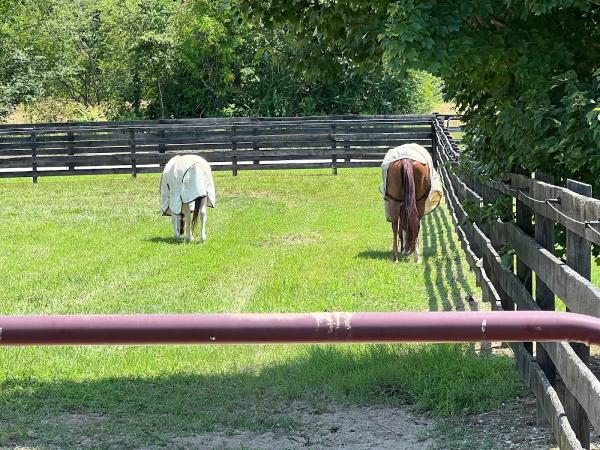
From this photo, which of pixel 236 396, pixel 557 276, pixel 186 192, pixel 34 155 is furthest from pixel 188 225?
pixel 34 155

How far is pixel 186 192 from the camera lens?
48.0 ft

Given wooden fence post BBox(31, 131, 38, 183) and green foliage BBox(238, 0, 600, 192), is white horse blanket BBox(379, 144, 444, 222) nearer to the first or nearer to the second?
green foliage BBox(238, 0, 600, 192)

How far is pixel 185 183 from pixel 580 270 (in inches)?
414

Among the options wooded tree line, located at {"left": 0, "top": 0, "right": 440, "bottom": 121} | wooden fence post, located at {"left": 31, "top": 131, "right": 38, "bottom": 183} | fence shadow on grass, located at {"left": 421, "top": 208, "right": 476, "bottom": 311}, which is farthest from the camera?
wooded tree line, located at {"left": 0, "top": 0, "right": 440, "bottom": 121}

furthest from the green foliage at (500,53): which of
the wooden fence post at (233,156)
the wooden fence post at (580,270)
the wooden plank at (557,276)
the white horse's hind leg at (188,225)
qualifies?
the wooden fence post at (233,156)

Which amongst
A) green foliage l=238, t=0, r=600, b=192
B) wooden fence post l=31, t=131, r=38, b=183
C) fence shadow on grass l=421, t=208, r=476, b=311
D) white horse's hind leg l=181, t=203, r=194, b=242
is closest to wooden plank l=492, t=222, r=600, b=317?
green foliage l=238, t=0, r=600, b=192

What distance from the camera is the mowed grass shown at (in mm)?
6273

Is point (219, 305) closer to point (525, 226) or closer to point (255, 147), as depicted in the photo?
point (525, 226)

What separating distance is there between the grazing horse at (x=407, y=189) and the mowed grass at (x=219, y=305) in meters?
0.35

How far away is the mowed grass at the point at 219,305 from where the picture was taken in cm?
627

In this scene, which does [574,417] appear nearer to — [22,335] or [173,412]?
[173,412]

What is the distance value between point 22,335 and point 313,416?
4229 mm

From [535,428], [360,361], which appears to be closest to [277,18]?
[360,361]

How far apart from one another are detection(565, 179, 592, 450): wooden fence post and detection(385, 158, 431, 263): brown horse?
751cm
